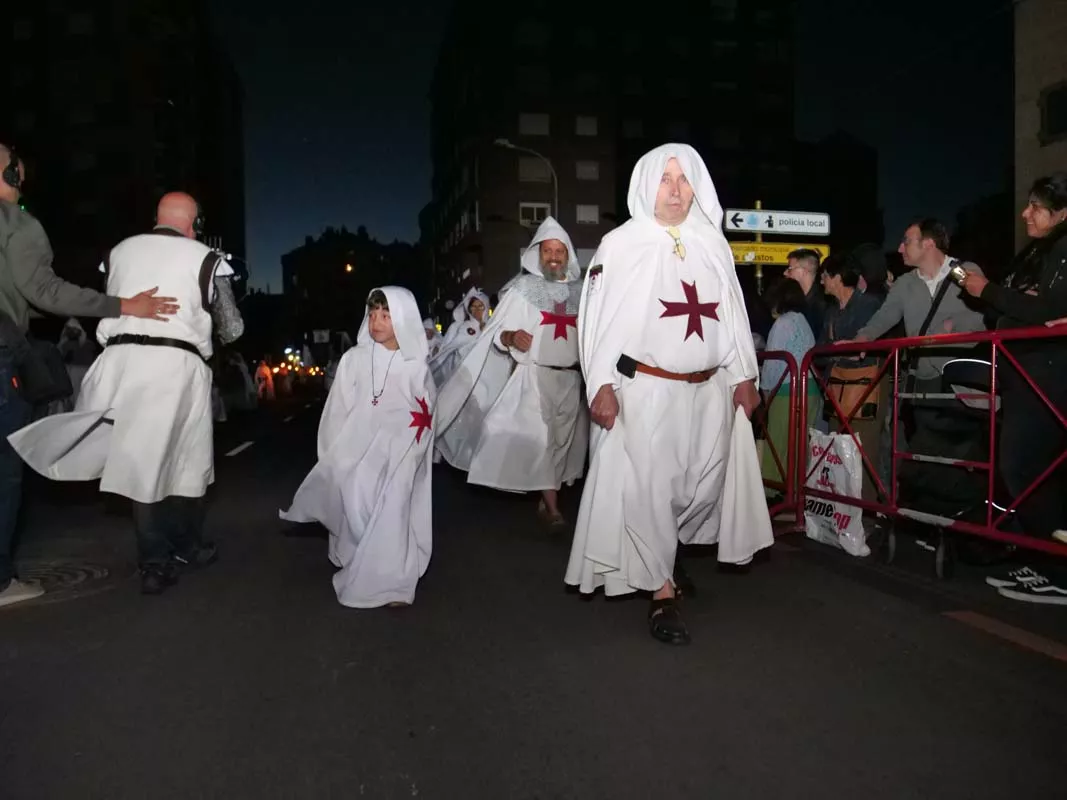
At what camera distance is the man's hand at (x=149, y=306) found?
5367 millimetres

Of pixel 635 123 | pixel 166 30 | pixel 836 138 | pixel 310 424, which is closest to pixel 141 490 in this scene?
pixel 310 424

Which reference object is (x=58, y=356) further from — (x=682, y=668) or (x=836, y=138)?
(x=836, y=138)

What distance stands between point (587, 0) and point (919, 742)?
73726mm

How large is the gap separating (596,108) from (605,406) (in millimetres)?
69061

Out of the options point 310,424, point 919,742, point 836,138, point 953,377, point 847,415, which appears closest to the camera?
point 919,742

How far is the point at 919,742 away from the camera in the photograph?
335 centimetres

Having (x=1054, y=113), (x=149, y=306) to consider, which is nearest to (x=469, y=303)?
(x=149, y=306)

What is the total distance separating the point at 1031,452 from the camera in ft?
17.8

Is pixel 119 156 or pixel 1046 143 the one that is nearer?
pixel 1046 143

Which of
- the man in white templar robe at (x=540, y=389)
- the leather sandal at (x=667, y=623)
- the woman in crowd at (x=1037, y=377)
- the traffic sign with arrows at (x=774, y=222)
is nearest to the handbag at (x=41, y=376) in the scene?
the man in white templar robe at (x=540, y=389)

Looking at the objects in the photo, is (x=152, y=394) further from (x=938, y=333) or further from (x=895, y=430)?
(x=938, y=333)

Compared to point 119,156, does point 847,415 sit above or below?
below

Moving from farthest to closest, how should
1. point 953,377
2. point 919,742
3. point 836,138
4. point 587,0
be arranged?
point 836,138, point 587,0, point 953,377, point 919,742

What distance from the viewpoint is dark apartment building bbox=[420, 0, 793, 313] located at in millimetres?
69250
